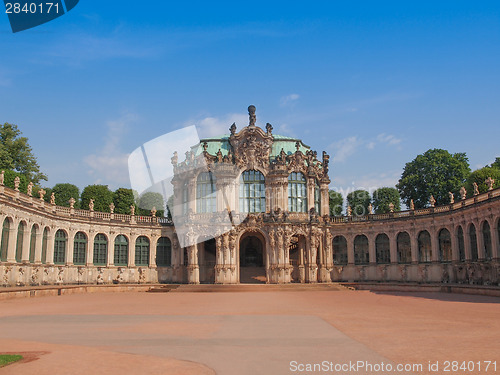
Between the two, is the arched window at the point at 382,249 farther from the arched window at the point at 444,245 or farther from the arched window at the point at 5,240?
the arched window at the point at 5,240

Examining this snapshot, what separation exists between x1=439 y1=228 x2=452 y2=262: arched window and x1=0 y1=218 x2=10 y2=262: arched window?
1760 inches

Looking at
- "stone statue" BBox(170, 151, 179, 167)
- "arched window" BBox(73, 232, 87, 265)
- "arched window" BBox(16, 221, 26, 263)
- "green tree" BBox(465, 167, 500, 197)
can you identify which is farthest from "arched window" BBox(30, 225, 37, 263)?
"green tree" BBox(465, 167, 500, 197)

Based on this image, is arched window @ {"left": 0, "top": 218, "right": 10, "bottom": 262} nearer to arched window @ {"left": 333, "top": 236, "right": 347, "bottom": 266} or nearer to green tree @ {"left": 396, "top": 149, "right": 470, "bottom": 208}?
arched window @ {"left": 333, "top": 236, "right": 347, "bottom": 266}

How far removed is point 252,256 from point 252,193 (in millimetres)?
9391

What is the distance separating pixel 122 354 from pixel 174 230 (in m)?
49.0

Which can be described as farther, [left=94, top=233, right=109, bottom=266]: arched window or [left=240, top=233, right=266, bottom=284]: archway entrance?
[left=240, top=233, right=266, bottom=284]: archway entrance

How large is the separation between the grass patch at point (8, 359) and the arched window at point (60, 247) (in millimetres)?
43231

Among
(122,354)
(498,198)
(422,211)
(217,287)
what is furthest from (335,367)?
(422,211)

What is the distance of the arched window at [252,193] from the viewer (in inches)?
2379

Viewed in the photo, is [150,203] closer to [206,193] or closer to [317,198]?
[206,193]

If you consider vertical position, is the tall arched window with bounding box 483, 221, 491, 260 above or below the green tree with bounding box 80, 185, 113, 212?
below

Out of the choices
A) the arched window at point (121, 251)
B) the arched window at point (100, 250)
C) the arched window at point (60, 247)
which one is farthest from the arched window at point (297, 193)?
the arched window at point (60, 247)

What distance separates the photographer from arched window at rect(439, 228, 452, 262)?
175 feet

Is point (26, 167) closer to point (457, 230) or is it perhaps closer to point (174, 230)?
point (174, 230)
